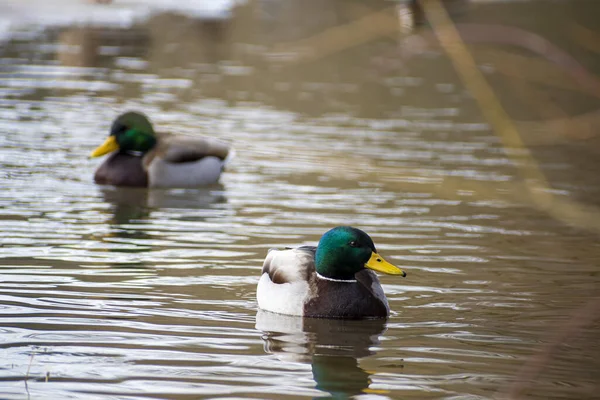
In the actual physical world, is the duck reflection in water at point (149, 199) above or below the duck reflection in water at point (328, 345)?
below

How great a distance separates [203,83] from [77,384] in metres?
13.7

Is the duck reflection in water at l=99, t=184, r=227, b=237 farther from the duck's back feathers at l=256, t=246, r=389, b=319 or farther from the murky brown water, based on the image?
the duck's back feathers at l=256, t=246, r=389, b=319

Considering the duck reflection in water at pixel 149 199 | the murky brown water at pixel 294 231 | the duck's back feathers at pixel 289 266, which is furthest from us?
the duck reflection in water at pixel 149 199

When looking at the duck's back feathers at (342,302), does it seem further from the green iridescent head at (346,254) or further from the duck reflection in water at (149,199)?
the duck reflection in water at (149,199)

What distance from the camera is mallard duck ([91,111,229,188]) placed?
1142 centimetres

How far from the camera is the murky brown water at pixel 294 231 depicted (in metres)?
5.12

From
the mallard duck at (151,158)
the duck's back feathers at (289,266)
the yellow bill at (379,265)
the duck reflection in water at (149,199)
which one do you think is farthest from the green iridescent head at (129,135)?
the yellow bill at (379,265)

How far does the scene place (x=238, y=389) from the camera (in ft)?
16.5

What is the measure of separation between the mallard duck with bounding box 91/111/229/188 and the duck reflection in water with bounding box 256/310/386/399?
5073 mm

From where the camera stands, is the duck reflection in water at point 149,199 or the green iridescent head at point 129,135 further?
the green iridescent head at point 129,135

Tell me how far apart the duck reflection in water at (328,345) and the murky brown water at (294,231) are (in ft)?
0.06

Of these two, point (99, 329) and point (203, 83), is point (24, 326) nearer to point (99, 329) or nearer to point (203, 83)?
point (99, 329)

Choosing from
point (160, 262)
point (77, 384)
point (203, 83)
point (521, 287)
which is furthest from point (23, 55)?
point (77, 384)

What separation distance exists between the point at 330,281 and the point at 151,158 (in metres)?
5.45
